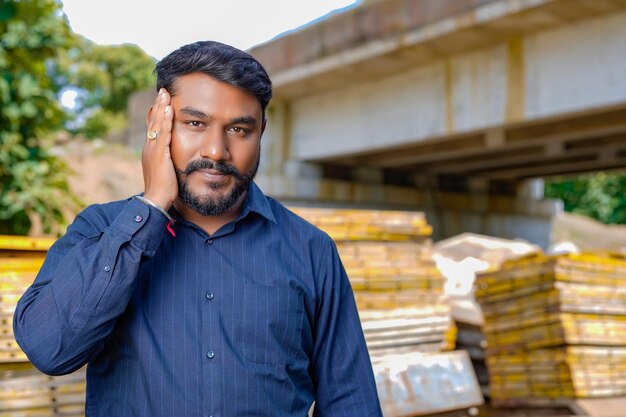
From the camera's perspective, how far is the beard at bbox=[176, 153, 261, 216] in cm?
214

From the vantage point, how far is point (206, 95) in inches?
85.0

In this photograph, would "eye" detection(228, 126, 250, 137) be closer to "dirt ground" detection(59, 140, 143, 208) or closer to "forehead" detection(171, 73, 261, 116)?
"forehead" detection(171, 73, 261, 116)

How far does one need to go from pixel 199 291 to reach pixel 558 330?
553 centimetres

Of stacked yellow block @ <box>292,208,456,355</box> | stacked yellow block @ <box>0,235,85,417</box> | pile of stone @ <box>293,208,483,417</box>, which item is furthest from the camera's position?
stacked yellow block @ <box>292,208,456,355</box>

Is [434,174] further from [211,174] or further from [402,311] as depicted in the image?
[211,174]

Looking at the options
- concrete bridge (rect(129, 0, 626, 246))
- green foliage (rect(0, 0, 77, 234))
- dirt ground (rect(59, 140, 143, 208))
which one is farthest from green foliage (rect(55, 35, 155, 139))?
green foliage (rect(0, 0, 77, 234))

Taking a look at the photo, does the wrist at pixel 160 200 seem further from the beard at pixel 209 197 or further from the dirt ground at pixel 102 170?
the dirt ground at pixel 102 170

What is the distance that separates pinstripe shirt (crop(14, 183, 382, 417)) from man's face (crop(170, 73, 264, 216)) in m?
0.12

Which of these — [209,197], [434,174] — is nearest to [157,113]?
[209,197]

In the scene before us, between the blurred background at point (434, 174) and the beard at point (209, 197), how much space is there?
6.78 ft

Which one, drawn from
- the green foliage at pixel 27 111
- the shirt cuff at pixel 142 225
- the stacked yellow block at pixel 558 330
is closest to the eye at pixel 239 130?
the shirt cuff at pixel 142 225

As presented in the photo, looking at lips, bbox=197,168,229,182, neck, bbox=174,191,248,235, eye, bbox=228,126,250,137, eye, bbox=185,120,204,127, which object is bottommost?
neck, bbox=174,191,248,235

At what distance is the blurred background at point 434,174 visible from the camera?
5.75 metres

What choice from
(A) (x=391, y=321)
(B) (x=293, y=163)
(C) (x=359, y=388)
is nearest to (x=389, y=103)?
(B) (x=293, y=163)
